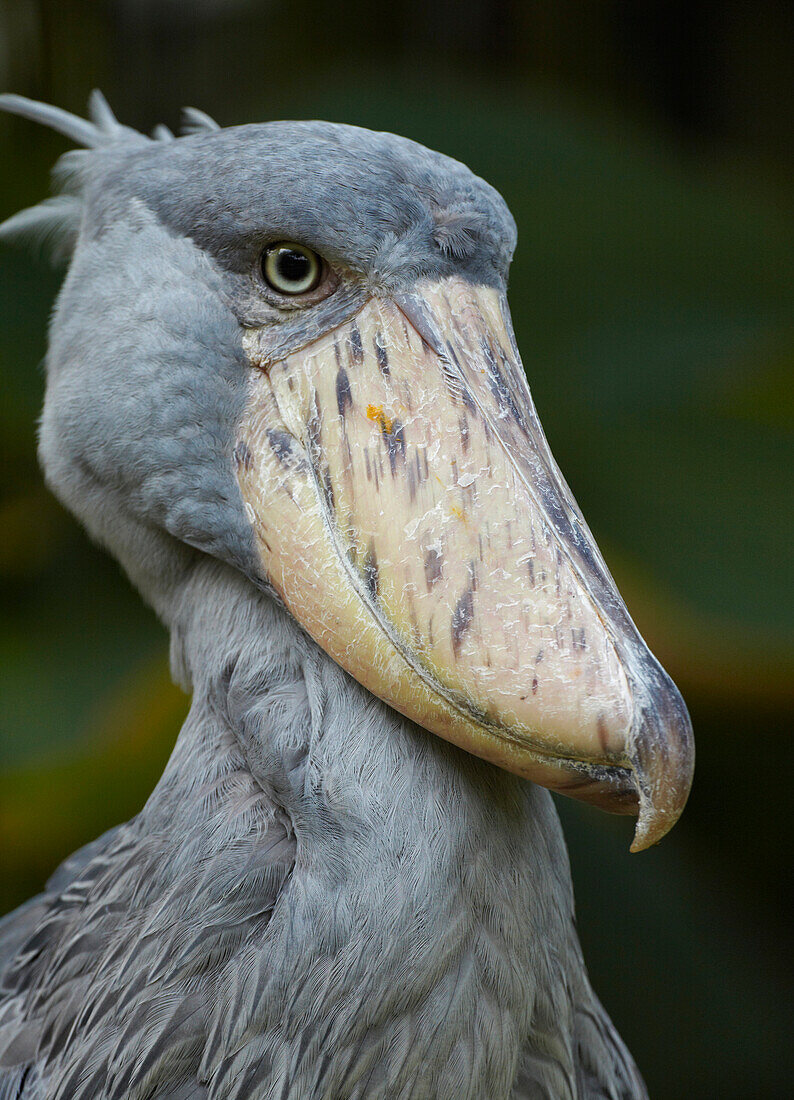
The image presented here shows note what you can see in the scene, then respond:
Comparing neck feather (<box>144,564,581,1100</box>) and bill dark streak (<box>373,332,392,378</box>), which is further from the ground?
bill dark streak (<box>373,332,392,378</box>)

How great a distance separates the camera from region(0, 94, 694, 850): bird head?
0.75m

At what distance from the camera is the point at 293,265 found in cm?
87

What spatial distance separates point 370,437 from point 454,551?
12 cm

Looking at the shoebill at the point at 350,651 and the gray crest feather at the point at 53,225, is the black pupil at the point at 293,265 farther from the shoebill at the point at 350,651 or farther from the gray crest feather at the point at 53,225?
the gray crest feather at the point at 53,225

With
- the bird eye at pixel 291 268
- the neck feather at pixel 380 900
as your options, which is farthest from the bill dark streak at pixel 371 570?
the bird eye at pixel 291 268

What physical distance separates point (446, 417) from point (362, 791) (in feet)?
1.03

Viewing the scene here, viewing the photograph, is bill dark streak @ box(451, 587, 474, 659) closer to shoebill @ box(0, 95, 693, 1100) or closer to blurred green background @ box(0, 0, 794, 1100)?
shoebill @ box(0, 95, 693, 1100)

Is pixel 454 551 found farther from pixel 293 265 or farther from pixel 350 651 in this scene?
pixel 293 265

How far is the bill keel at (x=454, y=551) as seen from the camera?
727 mm

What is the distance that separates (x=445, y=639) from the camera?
77 centimetres

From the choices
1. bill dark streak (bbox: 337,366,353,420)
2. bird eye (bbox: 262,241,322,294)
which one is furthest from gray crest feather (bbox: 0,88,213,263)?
bill dark streak (bbox: 337,366,353,420)

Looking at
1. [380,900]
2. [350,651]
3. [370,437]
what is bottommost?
[380,900]

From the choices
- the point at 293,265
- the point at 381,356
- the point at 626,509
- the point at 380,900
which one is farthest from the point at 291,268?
the point at 626,509

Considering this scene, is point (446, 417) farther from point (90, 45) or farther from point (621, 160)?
point (90, 45)
